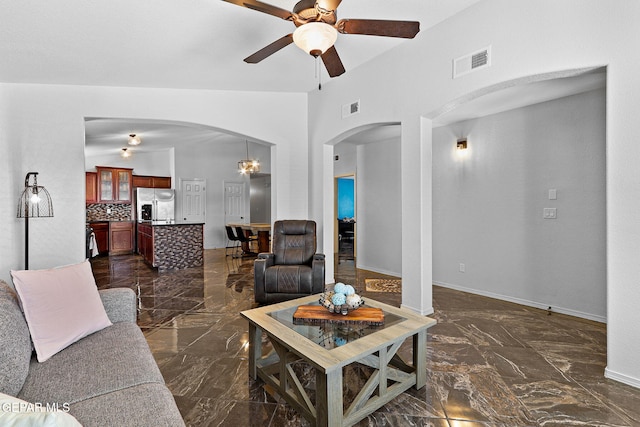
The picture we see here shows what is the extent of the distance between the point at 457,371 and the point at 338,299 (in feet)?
3.54

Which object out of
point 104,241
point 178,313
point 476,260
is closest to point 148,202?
point 104,241

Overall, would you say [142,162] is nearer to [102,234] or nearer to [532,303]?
[102,234]

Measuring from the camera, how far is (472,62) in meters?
2.96

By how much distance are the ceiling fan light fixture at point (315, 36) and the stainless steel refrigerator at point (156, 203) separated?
763 centimetres

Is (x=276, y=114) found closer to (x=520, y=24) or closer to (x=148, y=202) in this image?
(x=520, y=24)

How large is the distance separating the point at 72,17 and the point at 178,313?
3.07 m

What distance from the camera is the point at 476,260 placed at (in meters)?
4.55

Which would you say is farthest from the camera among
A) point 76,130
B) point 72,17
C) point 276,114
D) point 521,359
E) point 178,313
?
point 276,114

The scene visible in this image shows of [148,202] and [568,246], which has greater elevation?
[148,202]

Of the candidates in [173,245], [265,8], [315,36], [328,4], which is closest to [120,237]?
[173,245]

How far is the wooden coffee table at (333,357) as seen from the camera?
162 centimetres

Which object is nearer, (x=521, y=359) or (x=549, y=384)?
(x=549, y=384)

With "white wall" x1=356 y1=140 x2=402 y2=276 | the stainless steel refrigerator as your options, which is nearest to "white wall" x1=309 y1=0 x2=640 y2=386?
"white wall" x1=356 y1=140 x2=402 y2=276

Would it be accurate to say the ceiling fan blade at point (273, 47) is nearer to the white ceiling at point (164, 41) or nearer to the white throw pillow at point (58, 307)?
the white ceiling at point (164, 41)
